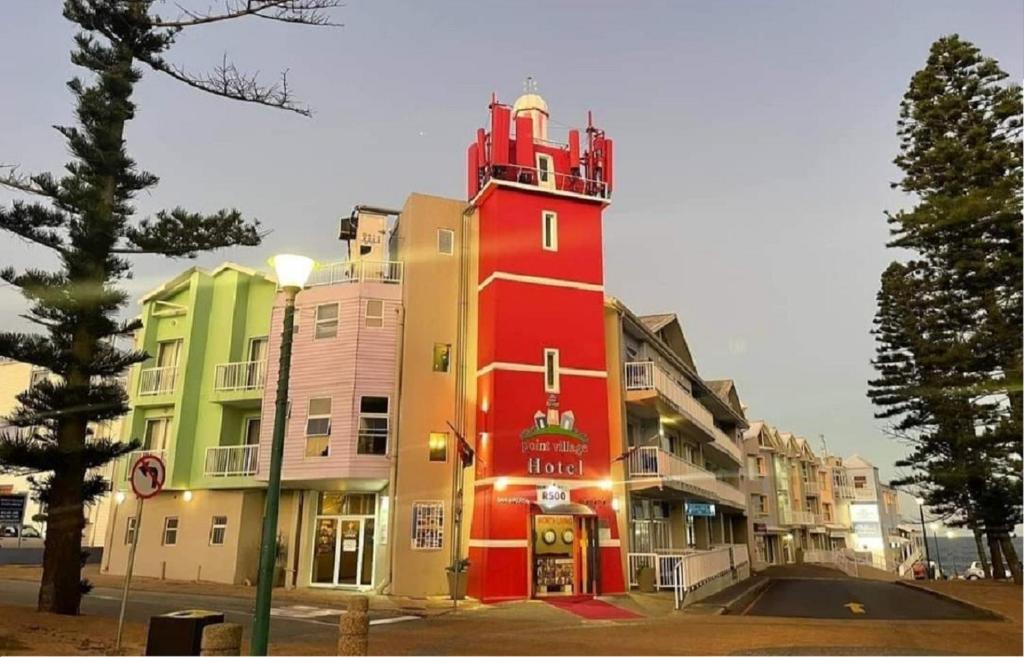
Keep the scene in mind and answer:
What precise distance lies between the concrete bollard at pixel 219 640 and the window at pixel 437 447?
1452cm

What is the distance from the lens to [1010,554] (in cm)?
2509

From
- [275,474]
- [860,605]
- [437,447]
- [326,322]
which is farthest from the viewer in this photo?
[326,322]

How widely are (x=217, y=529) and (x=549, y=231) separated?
14497mm

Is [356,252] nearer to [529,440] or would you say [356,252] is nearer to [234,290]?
[234,290]

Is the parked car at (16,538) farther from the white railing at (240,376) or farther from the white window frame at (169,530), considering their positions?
the white railing at (240,376)

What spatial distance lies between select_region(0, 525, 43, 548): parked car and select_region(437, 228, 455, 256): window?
23.9m

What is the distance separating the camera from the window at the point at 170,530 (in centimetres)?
2442

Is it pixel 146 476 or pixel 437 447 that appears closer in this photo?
pixel 146 476

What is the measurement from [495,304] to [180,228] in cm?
990

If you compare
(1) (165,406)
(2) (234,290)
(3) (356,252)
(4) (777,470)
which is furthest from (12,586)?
(4) (777,470)

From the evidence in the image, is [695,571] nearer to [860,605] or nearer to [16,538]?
[860,605]

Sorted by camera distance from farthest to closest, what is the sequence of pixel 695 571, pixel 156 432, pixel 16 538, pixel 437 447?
pixel 16 538 < pixel 156 432 < pixel 437 447 < pixel 695 571

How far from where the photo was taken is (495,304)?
72.8 ft

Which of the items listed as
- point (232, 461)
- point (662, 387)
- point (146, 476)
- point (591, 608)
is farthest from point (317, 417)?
point (146, 476)
